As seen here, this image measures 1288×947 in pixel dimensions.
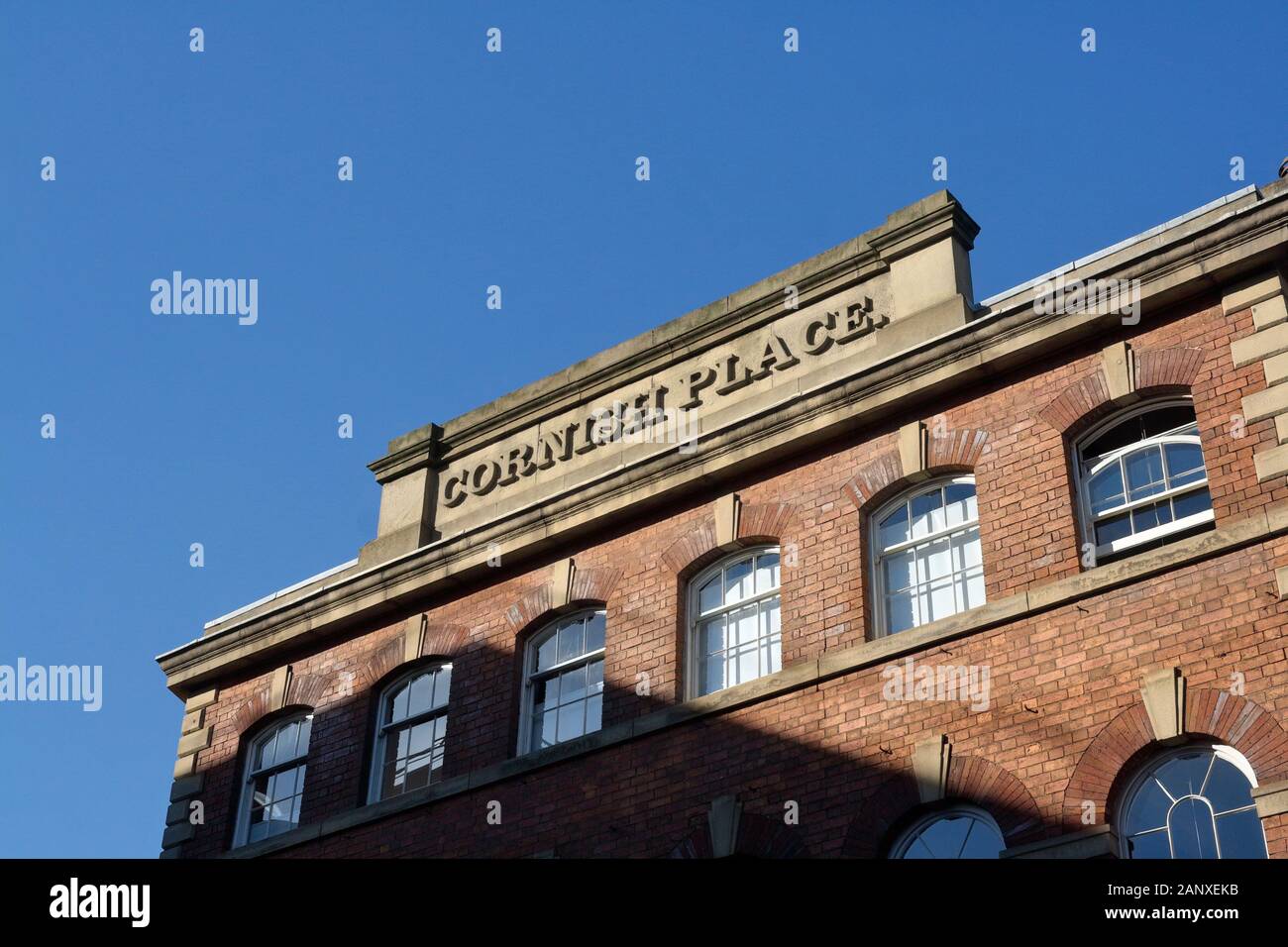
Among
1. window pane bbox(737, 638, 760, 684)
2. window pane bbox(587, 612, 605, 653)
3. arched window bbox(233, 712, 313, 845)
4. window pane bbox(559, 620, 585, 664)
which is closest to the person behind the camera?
window pane bbox(737, 638, 760, 684)

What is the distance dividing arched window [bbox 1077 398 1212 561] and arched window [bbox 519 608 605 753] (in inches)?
214

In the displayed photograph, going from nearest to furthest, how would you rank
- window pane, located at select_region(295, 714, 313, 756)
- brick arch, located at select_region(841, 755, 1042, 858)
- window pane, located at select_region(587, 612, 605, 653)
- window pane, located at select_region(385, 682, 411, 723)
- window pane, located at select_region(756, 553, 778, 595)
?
brick arch, located at select_region(841, 755, 1042, 858) < window pane, located at select_region(756, 553, 778, 595) < window pane, located at select_region(587, 612, 605, 653) < window pane, located at select_region(385, 682, 411, 723) < window pane, located at select_region(295, 714, 313, 756)

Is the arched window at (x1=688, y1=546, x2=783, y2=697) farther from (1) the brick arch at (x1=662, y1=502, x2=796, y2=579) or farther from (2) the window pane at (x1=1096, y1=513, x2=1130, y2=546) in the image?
(2) the window pane at (x1=1096, y1=513, x2=1130, y2=546)

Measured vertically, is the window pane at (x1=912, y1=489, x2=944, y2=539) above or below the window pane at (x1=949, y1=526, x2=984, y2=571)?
above

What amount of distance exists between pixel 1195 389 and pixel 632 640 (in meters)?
6.13

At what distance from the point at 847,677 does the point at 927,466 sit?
2205mm

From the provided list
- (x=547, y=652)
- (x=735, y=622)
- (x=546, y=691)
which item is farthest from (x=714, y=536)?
(x=546, y=691)

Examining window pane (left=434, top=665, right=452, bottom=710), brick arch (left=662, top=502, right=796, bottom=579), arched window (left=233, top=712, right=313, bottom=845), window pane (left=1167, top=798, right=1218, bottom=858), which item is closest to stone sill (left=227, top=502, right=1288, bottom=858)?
arched window (left=233, top=712, right=313, bottom=845)

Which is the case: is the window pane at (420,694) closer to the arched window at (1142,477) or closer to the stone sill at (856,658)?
the stone sill at (856,658)

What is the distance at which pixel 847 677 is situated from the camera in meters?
16.7

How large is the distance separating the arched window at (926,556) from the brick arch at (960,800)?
1698 millimetres

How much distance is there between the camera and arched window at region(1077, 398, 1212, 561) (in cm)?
1578

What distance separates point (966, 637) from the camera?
16125mm
